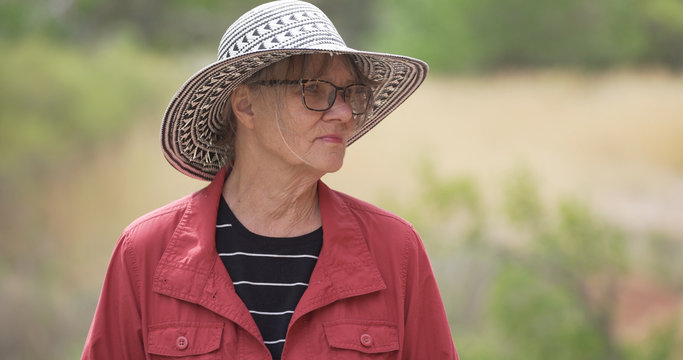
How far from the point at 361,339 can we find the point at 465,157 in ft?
9.42

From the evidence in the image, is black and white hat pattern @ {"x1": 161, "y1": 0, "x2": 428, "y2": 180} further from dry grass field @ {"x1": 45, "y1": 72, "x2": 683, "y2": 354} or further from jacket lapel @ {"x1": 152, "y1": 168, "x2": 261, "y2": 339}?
dry grass field @ {"x1": 45, "y1": 72, "x2": 683, "y2": 354}

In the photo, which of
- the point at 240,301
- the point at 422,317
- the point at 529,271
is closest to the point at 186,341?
the point at 240,301

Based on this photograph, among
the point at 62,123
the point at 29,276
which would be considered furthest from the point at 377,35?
the point at 29,276

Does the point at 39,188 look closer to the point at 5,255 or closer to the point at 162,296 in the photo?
the point at 5,255

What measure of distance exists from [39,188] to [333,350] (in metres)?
3.46

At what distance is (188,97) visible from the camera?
5.57ft

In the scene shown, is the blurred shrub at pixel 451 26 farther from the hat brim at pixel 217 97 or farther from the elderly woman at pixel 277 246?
the elderly woman at pixel 277 246

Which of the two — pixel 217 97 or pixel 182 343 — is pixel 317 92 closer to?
pixel 217 97

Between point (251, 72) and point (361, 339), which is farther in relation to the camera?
point (251, 72)

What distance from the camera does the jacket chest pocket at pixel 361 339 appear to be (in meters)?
1.55

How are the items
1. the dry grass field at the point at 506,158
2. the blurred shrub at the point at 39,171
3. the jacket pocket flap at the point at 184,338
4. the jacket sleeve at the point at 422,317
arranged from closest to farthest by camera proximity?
1. the jacket pocket flap at the point at 184,338
2. the jacket sleeve at the point at 422,317
3. the dry grass field at the point at 506,158
4. the blurred shrub at the point at 39,171

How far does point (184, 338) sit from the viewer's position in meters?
1.54

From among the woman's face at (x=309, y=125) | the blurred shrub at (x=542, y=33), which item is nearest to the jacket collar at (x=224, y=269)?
the woman's face at (x=309, y=125)

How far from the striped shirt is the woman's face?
0.18 metres
